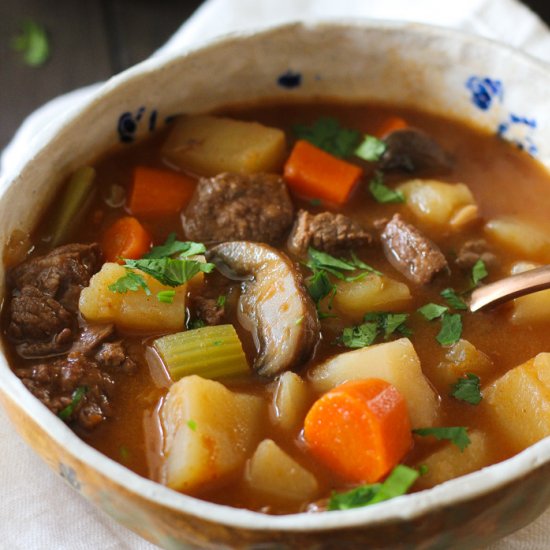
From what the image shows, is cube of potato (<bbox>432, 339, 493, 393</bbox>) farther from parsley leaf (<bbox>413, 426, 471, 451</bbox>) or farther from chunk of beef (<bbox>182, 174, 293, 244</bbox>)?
chunk of beef (<bbox>182, 174, 293, 244</bbox>)

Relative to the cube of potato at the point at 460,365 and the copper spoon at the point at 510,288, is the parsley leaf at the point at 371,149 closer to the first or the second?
the copper spoon at the point at 510,288

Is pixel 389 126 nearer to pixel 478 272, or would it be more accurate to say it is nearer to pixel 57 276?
pixel 478 272

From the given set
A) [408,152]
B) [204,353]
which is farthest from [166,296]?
[408,152]

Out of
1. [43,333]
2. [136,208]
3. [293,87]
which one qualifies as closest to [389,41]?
[293,87]

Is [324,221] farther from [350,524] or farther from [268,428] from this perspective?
[350,524]

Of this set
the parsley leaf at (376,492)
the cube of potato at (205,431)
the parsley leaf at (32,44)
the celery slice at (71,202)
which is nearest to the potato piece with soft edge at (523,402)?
the parsley leaf at (376,492)
